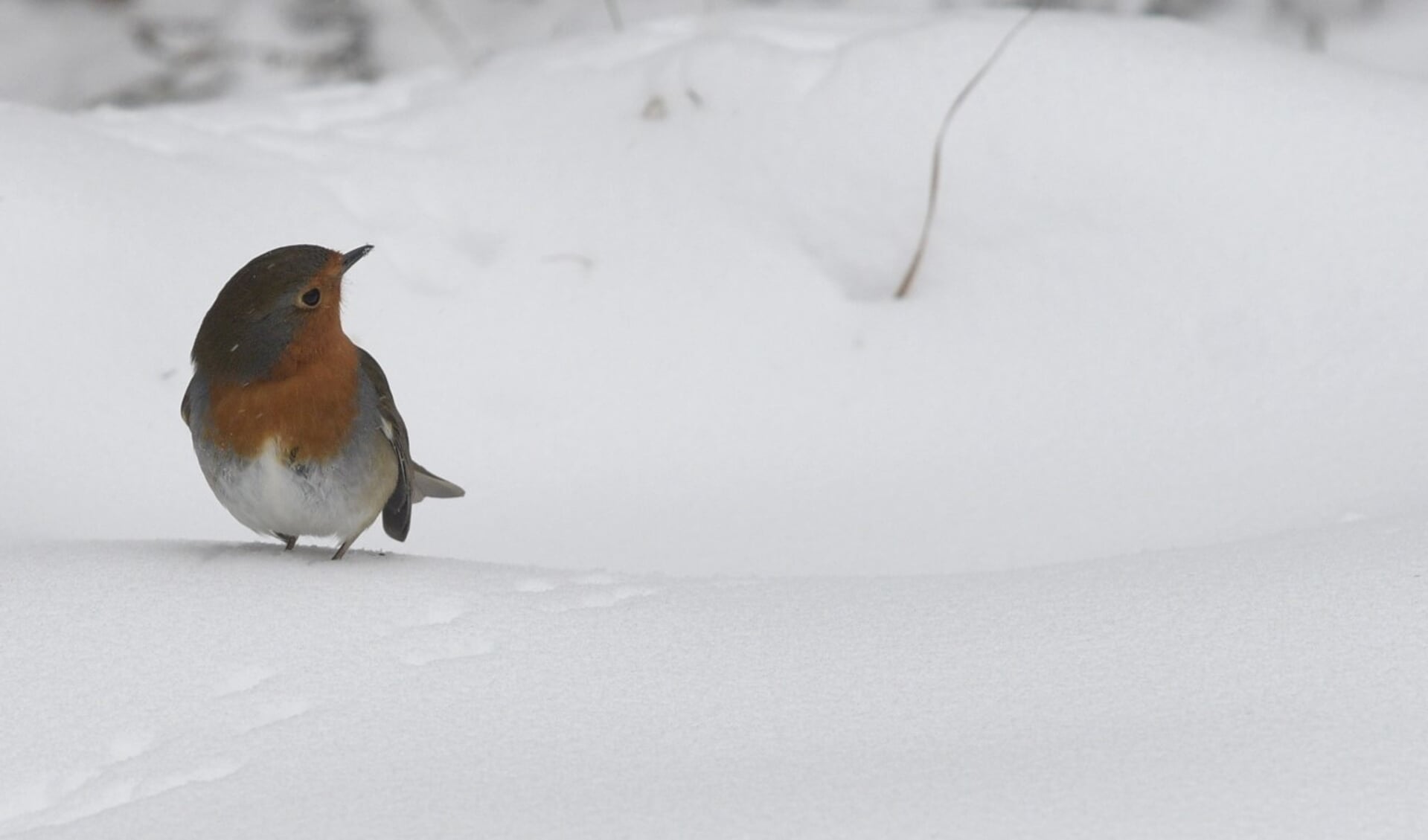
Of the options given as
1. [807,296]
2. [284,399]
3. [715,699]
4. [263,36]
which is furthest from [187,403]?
[263,36]

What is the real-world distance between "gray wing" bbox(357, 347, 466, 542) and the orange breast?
14 centimetres

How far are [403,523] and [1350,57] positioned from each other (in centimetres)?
389

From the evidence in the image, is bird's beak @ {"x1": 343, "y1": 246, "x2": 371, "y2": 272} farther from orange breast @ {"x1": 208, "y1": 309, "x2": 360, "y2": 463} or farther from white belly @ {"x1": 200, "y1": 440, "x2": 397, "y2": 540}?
white belly @ {"x1": 200, "y1": 440, "x2": 397, "y2": 540}

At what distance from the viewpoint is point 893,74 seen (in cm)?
455

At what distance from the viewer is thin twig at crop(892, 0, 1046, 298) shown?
4068 mm

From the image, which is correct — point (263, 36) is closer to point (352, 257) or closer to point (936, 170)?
point (936, 170)

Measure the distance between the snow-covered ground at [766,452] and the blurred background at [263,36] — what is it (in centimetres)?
33

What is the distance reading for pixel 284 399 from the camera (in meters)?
2.43

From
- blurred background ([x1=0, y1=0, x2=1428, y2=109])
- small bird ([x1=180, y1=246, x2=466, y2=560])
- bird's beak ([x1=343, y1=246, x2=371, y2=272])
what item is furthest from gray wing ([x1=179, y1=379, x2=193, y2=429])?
blurred background ([x1=0, y1=0, x2=1428, y2=109])

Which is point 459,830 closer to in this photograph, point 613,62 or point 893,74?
point 893,74

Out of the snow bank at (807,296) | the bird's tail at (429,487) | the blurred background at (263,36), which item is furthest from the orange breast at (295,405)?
the blurred background at (263,36)

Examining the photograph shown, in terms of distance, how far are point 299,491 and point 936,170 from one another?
2.15 meters

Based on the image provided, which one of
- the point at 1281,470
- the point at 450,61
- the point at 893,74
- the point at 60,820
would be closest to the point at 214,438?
the point at 60,820

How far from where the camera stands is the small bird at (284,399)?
2.44 m
